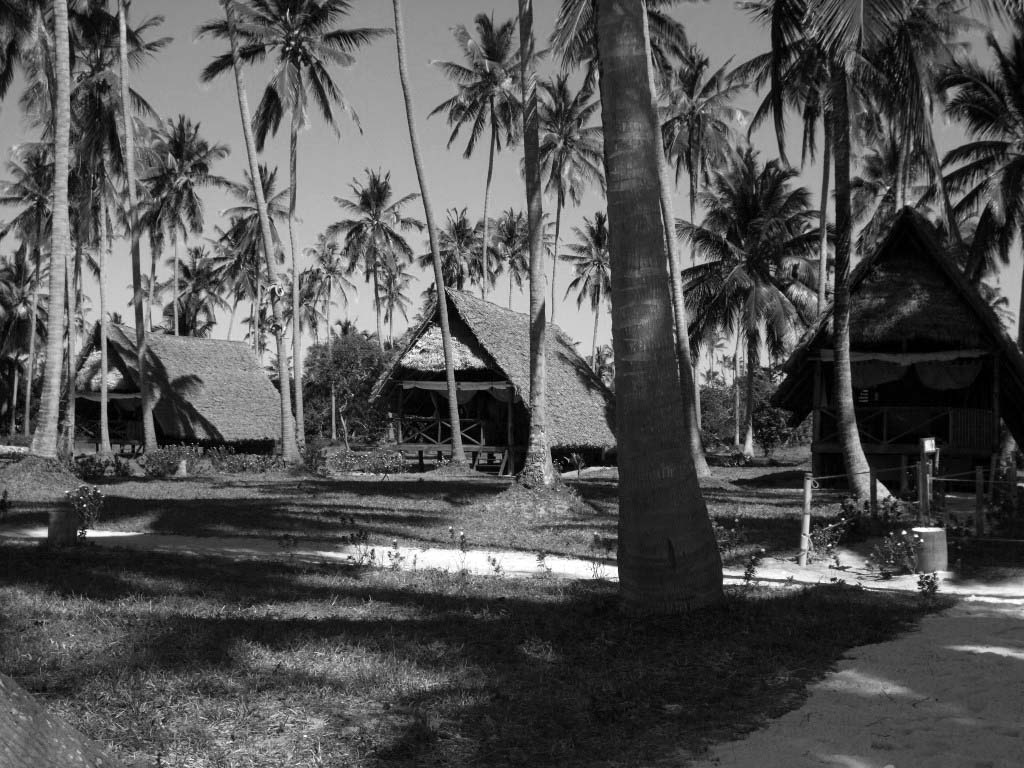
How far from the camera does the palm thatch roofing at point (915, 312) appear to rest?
1830 centimetres

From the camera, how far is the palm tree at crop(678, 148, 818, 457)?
36.7 m

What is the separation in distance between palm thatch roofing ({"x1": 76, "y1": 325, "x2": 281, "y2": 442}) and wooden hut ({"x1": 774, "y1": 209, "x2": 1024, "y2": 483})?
2029 centimetres

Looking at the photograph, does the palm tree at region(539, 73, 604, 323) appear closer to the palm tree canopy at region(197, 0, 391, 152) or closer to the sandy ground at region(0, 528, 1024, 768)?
the palm tree canopy at region(197, 0, 391, 152)

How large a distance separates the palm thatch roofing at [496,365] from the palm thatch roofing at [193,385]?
27.2 feet

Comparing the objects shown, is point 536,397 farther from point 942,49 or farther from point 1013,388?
point 1013,388

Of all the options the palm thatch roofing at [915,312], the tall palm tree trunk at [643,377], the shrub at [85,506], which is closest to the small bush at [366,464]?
the palm thatch roofing at [915,312]

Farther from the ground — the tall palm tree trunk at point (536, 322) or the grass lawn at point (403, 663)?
the tall palm tree trunk at point (536, 322)

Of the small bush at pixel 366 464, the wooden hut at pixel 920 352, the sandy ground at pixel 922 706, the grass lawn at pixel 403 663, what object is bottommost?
the sandy ground at pixel 922 706

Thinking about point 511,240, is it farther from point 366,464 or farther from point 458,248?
point 366,464

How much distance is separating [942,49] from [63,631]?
16269mm

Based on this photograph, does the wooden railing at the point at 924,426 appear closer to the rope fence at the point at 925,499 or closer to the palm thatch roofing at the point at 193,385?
the rope fence at the point at 925,499

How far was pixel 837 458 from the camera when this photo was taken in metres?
22.0

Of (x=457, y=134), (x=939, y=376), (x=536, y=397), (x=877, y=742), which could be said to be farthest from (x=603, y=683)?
(x=457, y=134)

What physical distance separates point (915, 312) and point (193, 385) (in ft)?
80.8
